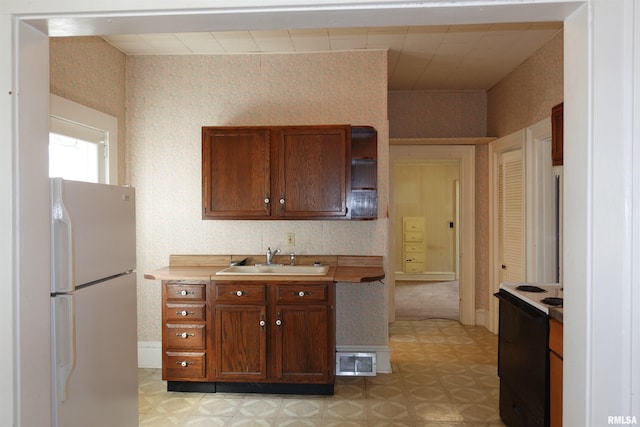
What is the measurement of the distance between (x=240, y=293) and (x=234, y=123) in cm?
149

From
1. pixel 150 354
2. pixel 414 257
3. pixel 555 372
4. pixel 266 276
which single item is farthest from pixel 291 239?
pixel 414 257

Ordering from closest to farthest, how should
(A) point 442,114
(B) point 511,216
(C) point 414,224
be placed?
(B) point 511,216, (A) point 442,114, (C) point 414,224

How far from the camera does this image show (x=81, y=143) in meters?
3.33

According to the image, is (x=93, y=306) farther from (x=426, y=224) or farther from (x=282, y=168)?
(x=426, y=224)

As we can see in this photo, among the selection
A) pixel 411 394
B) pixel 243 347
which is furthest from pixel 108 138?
pixel 411 394

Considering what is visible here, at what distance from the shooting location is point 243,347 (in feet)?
10.8

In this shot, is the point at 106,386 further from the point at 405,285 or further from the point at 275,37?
the point at 405,285

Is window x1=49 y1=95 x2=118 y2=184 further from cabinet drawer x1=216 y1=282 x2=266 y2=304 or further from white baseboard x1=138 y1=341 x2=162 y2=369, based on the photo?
white baseboard x1=138 y1=341 x2=162 y2=369

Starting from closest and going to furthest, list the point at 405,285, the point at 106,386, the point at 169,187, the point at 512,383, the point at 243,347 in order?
the point at 106,386 → the point at 512,383 → the point at 243,347 → the point at 169,187 → the point at 405,285

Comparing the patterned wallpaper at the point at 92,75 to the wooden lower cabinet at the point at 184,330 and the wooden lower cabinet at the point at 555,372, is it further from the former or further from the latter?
the wooden lower cabinet at the point at 555,372

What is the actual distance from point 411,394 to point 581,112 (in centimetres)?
272

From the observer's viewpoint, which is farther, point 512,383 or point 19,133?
point 512,383

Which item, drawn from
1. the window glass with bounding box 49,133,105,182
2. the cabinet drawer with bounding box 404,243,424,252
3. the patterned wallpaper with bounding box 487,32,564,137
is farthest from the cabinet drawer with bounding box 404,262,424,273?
the window glass with bounding box 49,133,105,182

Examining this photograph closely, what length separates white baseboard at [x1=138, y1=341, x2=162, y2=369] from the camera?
156 inches
